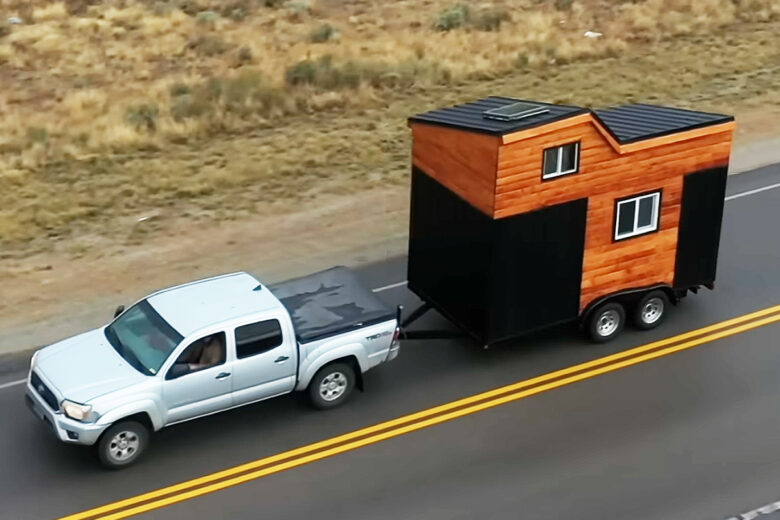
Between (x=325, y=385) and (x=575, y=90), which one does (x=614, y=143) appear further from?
(x=575, y=90)

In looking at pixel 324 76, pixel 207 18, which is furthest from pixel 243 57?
pixel 207 18

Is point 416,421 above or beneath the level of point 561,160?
beneath

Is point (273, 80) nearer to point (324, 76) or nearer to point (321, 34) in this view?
point (324, 76)

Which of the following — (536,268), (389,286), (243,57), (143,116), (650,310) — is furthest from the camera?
(243,57)

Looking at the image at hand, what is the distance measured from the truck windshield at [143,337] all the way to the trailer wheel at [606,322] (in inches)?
235

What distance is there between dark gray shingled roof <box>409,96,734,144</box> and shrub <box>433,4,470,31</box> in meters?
16.6

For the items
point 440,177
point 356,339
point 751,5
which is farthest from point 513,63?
point 356,339

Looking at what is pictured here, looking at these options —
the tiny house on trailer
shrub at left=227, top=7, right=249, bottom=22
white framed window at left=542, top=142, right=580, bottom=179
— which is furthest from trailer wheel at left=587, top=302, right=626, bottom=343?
shrub at left=227, top=7, right=249, bottom=22

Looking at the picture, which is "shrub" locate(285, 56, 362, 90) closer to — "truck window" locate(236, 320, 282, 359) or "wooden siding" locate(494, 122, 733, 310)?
"wooden siding" locate(494, 122, 733, 310)

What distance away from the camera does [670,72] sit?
29.3m

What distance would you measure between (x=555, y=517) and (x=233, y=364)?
14.0 ft

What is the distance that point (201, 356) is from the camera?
46.9ft

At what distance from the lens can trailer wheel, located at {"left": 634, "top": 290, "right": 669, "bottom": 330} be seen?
1705 centimetres

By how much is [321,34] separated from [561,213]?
725 inches
